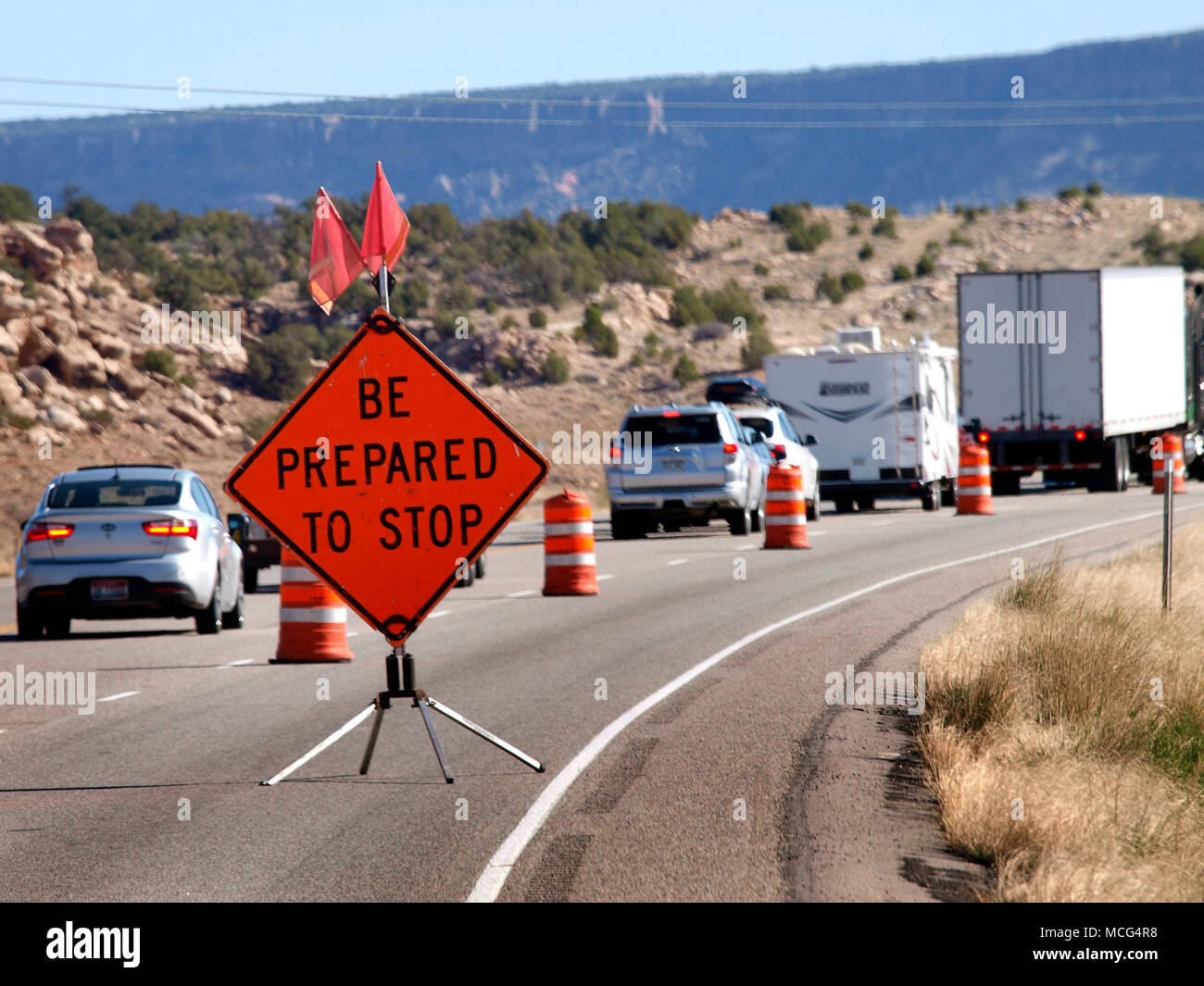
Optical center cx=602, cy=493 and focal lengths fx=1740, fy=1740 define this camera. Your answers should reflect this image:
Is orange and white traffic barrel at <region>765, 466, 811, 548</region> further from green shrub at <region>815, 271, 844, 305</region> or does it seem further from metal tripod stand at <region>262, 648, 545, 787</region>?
green shrub at <region>815, 271, 844, 305</region>

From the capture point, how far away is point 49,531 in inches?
608

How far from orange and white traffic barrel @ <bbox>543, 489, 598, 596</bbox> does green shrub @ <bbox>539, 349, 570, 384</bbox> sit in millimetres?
42773

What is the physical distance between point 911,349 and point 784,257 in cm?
6476

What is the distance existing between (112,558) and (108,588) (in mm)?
273

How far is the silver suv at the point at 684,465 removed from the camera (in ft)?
86.2

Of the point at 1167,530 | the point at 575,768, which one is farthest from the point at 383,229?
the point at 1167,530

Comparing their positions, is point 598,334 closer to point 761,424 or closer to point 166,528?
point 761,424

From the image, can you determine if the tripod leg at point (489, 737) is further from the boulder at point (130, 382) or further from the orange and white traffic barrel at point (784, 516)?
the boulder at point (130, 382)

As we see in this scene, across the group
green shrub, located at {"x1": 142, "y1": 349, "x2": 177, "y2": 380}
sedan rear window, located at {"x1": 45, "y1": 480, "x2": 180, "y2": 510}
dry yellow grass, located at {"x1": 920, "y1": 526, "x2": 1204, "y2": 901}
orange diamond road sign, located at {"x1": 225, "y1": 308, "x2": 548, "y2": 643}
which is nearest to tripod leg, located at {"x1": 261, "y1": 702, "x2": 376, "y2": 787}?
orange diamond road sign, located at {"x1": 225, "y1": 308, "x2": 548, "y2": 643}

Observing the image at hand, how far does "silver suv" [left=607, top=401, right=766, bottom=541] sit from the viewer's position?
26266 millimetres

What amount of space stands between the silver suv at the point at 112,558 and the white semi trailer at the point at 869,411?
17023 mm

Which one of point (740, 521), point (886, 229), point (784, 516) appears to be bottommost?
point (740, 521)

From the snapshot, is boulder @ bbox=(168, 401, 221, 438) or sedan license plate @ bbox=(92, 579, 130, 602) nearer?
sedan license plate @ bbox=(92, 579, 130, 602)

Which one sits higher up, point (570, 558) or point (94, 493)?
point (94, 493)
